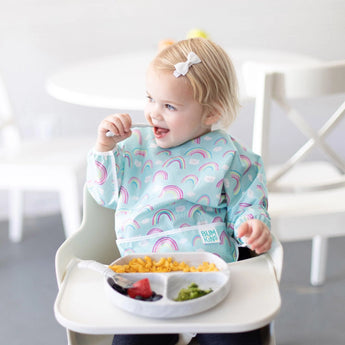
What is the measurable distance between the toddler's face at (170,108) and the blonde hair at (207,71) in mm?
16

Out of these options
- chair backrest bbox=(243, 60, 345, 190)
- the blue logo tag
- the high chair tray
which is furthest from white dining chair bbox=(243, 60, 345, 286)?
the high chair tray

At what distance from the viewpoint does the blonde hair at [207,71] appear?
1299 mm

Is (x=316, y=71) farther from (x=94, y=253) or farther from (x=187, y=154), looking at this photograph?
(x=94, y=253)

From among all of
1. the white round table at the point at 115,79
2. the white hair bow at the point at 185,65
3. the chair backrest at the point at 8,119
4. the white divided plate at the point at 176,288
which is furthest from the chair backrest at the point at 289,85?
the chair backrest at the point at 8,119

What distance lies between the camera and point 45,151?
249 centimetres

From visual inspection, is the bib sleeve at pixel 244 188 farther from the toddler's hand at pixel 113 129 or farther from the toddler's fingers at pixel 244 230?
the toddler's hand at pixel 113 129

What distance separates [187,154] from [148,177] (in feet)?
0.34

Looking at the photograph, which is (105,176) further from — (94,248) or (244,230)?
(244,230)

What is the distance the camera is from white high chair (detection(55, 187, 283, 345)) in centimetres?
123

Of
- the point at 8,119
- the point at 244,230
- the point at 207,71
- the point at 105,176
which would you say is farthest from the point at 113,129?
the point at 8,119

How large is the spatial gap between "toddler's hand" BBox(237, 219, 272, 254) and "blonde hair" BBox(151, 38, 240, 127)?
274 mm

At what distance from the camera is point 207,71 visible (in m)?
1.30

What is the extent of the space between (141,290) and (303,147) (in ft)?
2.85

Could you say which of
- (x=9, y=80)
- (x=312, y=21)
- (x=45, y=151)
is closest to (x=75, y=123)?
(x=9, y=80)
